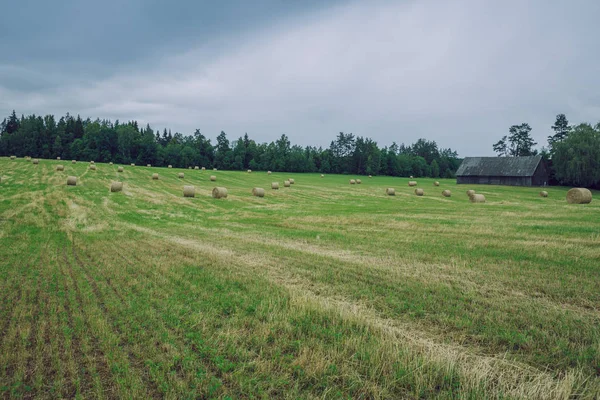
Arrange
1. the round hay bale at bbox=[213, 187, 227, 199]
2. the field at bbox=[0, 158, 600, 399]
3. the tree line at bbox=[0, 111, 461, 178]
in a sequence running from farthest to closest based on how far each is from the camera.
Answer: the tree line at bbox=[0, 111, 461, 178] → the round hay bale at bbox=[213, 187, 227, 199] → the field at bbox=[0, 158, 600, 399]

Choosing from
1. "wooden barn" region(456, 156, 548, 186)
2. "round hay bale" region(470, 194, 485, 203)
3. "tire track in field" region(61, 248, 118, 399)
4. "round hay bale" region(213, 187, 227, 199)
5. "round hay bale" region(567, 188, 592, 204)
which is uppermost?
"wooden barn" region(456, 156, 548, 186)

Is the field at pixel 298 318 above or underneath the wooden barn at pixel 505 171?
underneath

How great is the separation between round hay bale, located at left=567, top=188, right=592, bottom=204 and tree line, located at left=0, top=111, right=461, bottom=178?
84.1 meters

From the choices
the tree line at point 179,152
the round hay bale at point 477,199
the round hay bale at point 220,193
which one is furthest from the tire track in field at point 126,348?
the tree line at point 179,152

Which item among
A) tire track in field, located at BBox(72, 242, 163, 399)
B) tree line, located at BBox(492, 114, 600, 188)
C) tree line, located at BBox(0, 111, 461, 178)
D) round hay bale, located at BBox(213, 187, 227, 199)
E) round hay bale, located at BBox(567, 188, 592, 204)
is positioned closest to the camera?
tire track in field, located at BBox(72, 242, 163, 399)

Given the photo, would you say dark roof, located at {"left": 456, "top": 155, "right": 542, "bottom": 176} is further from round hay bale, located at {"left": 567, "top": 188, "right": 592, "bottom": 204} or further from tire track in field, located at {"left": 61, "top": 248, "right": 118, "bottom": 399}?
tire track in field, located at {"left": 61, "top": 248, "right": 118, "bottom": 399}

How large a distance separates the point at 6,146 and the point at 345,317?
144483 mm

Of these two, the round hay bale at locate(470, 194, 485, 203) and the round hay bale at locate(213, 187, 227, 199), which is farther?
the round hay bale at locate(470, 194, 485, 203)

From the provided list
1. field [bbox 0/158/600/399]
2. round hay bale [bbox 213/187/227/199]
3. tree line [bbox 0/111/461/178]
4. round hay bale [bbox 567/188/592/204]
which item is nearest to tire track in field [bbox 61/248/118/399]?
field [bbox 0/158/600/399]

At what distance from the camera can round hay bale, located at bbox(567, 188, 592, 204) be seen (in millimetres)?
29844

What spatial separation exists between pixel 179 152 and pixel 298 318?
114 metres

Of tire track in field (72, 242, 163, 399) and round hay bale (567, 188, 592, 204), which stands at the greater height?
round hay bale (567, 188, 592, 204)

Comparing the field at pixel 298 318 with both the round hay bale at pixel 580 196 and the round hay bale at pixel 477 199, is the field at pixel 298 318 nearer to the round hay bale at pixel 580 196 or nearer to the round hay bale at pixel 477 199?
the round hay bale at pixel 477 199

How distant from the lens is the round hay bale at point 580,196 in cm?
2984
